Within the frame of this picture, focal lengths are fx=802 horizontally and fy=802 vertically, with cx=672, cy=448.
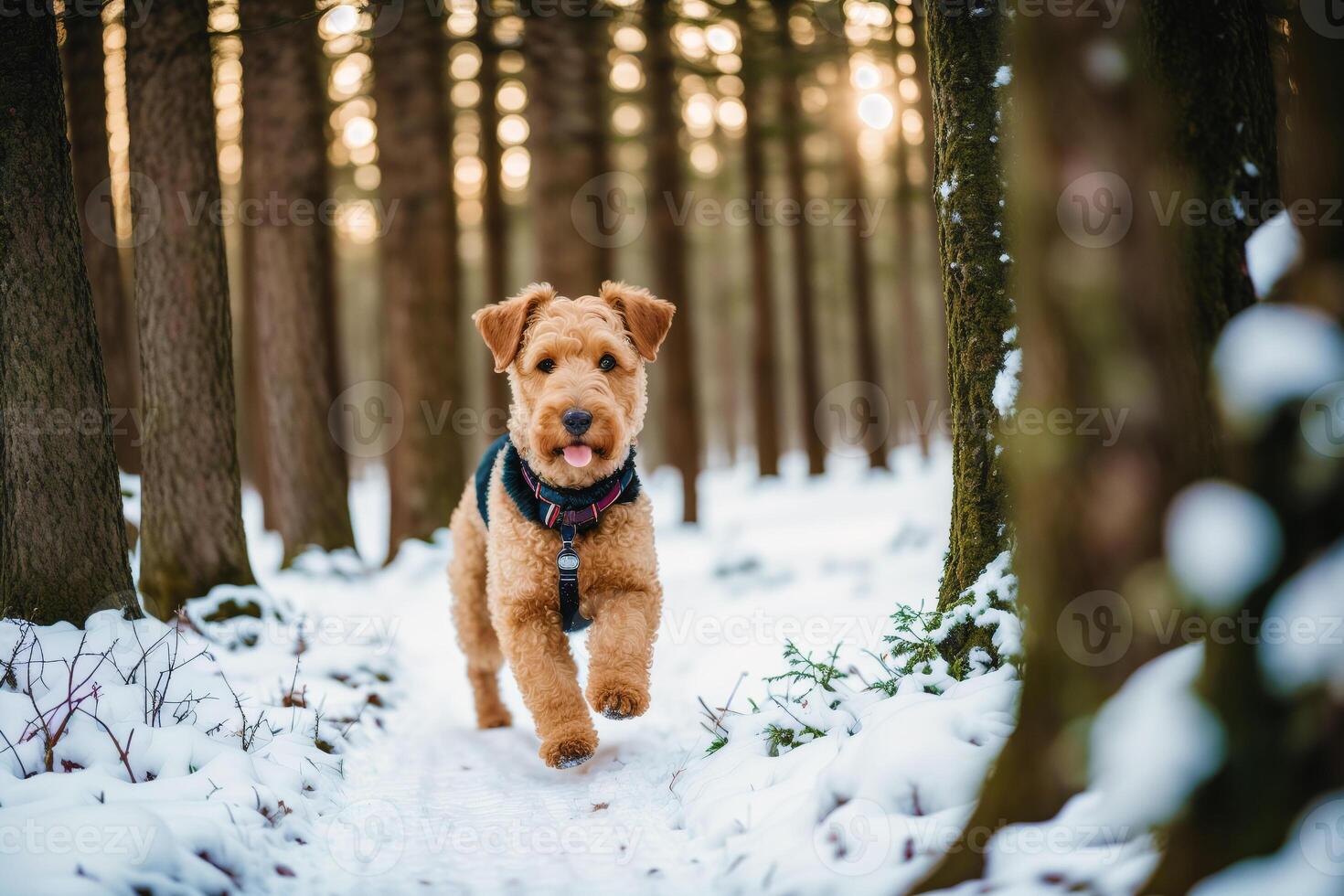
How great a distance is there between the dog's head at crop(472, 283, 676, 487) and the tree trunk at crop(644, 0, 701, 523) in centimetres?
509

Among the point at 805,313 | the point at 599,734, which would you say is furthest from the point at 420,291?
the point at 805,313

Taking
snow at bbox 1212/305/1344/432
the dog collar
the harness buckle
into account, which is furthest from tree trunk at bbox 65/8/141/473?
snow at bbox 1212/305/1344/432

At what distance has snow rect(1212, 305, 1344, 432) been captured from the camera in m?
1.69

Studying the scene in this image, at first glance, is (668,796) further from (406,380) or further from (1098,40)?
(406,380)

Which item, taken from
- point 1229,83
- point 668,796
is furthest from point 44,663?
point 1229,83

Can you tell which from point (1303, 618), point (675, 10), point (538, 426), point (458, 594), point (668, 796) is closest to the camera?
point (1303, 618)

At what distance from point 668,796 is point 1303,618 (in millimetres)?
2270

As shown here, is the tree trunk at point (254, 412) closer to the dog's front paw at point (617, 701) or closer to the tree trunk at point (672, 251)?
the tree trunk at point (672, 251)

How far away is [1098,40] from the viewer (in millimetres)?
1935

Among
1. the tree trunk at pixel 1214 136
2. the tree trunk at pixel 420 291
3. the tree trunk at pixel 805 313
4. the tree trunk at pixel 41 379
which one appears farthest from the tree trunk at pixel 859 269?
the tree trunk at pixel 1214 136

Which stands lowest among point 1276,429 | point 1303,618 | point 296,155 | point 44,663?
point 44,663

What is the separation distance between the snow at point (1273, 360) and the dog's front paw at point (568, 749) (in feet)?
8.68

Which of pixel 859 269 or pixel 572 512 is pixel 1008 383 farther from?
pixel 859 269

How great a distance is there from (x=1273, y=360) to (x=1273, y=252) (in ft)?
0.93
